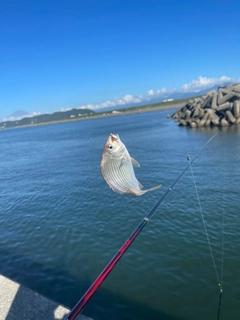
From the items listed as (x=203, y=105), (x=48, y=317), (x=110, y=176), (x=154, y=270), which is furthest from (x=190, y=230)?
(x=203, y=105)

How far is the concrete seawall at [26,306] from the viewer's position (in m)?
5.71

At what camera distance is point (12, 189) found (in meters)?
21.2

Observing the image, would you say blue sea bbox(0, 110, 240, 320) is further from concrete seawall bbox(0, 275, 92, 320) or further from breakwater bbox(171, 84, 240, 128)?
breakwater bbox(171, 84, 240, 128)

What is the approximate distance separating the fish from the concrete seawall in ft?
12.6

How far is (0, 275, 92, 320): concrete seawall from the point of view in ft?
18.7

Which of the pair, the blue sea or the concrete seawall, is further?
the blue sea

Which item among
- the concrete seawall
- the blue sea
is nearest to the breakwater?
the blue sea

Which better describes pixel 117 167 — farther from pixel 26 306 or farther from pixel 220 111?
pixel 220 111

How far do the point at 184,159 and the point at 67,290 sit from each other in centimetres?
1757

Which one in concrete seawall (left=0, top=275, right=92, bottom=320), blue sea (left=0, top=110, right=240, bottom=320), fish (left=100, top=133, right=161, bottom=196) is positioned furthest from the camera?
blue sea (left=0, top=110, right=240, bottom=320)

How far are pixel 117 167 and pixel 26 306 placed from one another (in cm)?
489

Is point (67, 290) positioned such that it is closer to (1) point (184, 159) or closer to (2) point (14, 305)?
(2) point (14, 305)

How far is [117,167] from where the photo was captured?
363 centimetres

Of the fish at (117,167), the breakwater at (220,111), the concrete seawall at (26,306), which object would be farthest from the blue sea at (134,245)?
the breakwater at (220,111)
